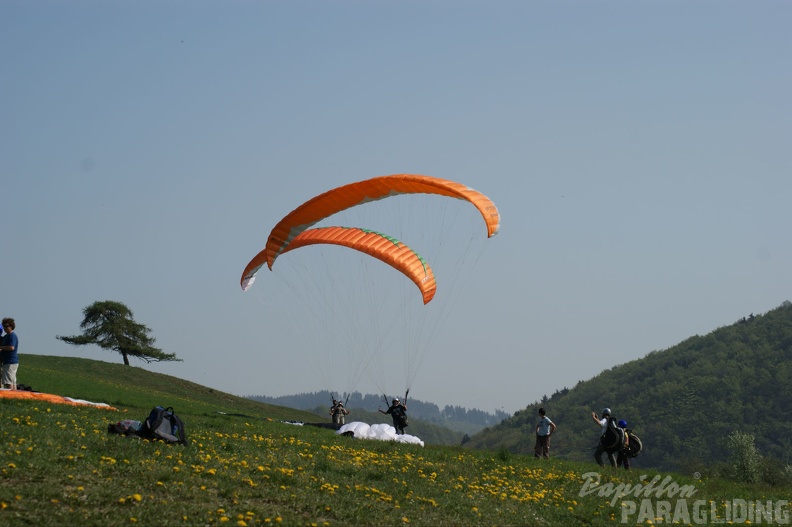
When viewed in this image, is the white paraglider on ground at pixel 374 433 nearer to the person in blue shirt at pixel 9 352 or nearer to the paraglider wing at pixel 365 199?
the paraglider wing at pixel 365 199

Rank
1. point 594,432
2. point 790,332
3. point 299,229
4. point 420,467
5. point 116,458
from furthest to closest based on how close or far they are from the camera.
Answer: point 790,332 < point 594,432 < point 299,229 < point 420,467 < point 116,458

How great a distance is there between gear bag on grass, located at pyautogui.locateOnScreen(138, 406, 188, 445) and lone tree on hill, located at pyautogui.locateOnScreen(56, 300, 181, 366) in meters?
60.1

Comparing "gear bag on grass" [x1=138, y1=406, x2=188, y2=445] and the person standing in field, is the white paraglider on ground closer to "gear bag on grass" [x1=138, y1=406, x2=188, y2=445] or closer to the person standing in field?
the person standing in field

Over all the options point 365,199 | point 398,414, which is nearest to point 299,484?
point 365,199

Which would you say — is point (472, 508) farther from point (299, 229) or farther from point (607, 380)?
point (607, 380)

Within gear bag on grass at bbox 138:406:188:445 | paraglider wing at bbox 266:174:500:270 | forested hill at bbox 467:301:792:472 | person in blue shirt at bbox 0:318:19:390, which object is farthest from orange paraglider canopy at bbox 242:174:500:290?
forested hill at bbox 467:301:792:472

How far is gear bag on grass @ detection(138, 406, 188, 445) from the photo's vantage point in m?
17.3

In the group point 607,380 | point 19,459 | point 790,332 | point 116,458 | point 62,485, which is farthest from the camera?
point 607,380

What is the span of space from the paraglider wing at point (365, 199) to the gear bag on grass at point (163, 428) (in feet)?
34.5

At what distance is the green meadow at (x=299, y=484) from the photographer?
42.1 feet

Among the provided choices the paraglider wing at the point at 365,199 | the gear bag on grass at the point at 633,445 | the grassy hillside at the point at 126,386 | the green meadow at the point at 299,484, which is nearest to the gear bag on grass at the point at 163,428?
the green meadow at the point at 299,484

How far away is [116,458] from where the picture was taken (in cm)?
1523

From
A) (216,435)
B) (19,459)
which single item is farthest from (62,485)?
(216,435)

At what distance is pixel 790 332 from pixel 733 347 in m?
11.3
